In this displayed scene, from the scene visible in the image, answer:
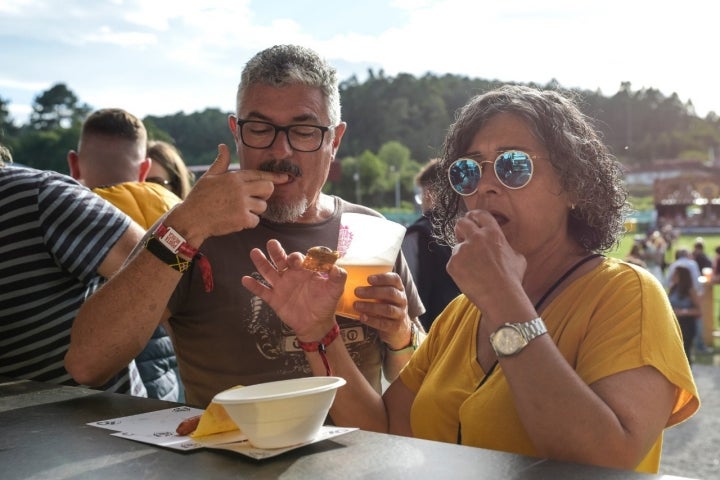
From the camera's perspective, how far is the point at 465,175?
1.89 m

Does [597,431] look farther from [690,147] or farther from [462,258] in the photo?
[690,147]

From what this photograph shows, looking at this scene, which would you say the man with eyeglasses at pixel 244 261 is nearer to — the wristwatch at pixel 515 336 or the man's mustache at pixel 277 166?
the man's mustache at pixel 277 166

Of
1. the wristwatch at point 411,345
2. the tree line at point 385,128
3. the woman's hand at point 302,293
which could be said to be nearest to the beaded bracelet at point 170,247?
the woman's hand at point 302,293

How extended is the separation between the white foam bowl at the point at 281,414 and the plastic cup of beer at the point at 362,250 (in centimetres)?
63

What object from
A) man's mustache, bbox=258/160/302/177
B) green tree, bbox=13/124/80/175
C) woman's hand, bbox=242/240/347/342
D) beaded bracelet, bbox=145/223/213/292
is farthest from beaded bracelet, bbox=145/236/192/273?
green tree, bbox=13/124/80/175

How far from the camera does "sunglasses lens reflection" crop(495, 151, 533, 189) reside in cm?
178

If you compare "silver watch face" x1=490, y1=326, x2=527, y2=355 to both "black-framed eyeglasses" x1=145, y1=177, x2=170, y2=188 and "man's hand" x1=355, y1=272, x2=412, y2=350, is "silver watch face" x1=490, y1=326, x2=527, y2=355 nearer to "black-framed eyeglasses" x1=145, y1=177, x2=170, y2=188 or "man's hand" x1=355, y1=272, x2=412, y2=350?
"man's hand" x1=355, y1=272, x2=412, y2=350

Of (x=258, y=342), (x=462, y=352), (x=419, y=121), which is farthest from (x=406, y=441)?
(x=419, y=121)

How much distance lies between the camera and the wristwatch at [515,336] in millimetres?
1437

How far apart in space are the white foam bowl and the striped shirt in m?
1.17

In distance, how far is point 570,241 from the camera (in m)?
1.88

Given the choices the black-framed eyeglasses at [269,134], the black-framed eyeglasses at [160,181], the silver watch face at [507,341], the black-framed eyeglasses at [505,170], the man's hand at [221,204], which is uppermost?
the black-framed eyeglasses at [269,134]

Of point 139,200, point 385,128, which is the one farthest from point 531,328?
point 385,128

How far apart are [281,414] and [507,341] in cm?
46
